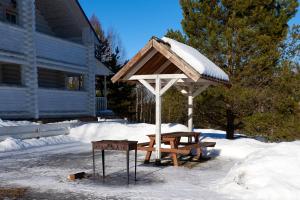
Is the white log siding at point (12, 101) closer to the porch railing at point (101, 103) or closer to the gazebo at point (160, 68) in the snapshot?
the gazebo at point (160, 68)

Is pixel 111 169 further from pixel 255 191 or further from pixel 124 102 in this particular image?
pixel 124 102

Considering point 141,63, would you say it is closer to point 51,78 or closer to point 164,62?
point 164,62

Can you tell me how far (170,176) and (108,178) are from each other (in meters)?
1.32

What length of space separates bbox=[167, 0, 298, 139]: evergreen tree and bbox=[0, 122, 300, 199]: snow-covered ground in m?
3.56

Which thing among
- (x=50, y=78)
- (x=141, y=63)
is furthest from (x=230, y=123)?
(x=50, y=78)

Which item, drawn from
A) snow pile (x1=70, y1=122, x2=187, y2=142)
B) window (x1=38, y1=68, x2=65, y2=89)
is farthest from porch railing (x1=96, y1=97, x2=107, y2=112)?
snow pile (x1=70, y1=122, x2=187, y2=142)

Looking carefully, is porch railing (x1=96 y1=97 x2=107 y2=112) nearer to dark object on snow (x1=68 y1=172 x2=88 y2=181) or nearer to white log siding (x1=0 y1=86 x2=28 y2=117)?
white log siding (x1=0 y1=86 x2=28 y2=117)

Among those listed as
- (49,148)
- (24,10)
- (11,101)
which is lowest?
(49,148)

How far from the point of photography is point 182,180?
717 centimetres

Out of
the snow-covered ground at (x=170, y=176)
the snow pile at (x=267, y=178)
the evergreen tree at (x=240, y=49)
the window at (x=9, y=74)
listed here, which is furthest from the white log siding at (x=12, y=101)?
the snow pile at (x=267, y=178)

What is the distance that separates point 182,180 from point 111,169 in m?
2.02

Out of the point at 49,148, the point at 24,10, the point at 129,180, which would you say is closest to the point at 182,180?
the point at 129,180

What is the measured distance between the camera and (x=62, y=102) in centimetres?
1853

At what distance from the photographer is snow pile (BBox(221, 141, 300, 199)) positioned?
554 cm
